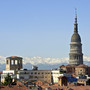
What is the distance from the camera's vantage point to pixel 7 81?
16550 cm

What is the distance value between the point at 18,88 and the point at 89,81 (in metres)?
56.2

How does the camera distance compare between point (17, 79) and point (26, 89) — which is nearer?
point (26, 89)

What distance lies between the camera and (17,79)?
181m

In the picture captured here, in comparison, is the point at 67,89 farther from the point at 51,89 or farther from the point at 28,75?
the point at 28,75

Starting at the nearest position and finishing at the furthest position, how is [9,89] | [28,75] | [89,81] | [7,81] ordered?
[9,89]
[7,81]
[89,81]
[28,75]

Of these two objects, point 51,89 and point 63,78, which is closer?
point 51,89

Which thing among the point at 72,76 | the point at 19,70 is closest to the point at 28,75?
the point at 19,70

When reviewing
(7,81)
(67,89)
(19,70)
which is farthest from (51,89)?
(19,70)

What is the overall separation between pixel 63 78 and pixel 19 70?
97.1 ft

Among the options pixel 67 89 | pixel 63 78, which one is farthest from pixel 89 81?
pixel 67 89

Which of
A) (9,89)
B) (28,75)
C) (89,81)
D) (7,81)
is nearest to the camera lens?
(9,89)

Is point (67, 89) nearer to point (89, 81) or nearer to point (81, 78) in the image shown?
point (89, 81)

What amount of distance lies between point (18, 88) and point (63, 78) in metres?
43.5

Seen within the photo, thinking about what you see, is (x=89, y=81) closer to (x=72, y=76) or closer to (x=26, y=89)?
(x=72, y=76)
